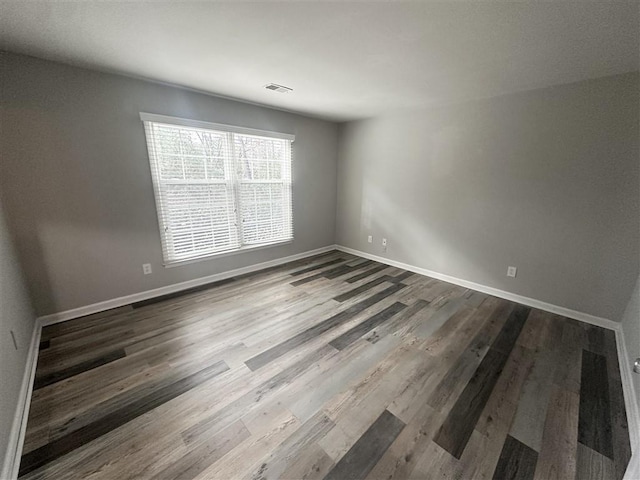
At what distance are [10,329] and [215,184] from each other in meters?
2.15

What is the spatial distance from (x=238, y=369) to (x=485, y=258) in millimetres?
3087

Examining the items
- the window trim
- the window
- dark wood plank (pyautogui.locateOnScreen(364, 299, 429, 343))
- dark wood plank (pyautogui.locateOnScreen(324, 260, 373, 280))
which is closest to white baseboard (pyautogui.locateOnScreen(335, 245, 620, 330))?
dark wood plank (pyautogui.locateOnScreen(324, 260, 373, 280))

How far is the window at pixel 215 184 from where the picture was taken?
2828 millimetres

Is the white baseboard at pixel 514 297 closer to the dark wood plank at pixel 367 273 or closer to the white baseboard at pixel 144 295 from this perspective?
the dark wood plank at pixel 367 273

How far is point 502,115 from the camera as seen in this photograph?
2.81m

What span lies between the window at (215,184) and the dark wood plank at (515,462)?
10.8 feet

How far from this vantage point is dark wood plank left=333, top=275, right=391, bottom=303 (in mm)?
2990

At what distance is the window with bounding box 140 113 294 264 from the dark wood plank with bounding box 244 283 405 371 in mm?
1778

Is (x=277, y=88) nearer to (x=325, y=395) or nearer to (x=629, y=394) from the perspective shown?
(x=325, y=395)

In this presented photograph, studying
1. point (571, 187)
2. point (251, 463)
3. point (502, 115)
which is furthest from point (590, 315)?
point (251, 463)

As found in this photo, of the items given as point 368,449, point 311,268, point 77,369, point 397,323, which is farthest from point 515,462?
point 311,268

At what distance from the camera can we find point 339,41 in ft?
5.75

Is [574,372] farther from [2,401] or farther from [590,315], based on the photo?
[2,401]

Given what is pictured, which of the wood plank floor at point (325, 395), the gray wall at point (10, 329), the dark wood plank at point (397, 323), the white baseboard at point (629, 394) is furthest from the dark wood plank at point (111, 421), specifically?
the white baseboard at point (629, 394)
